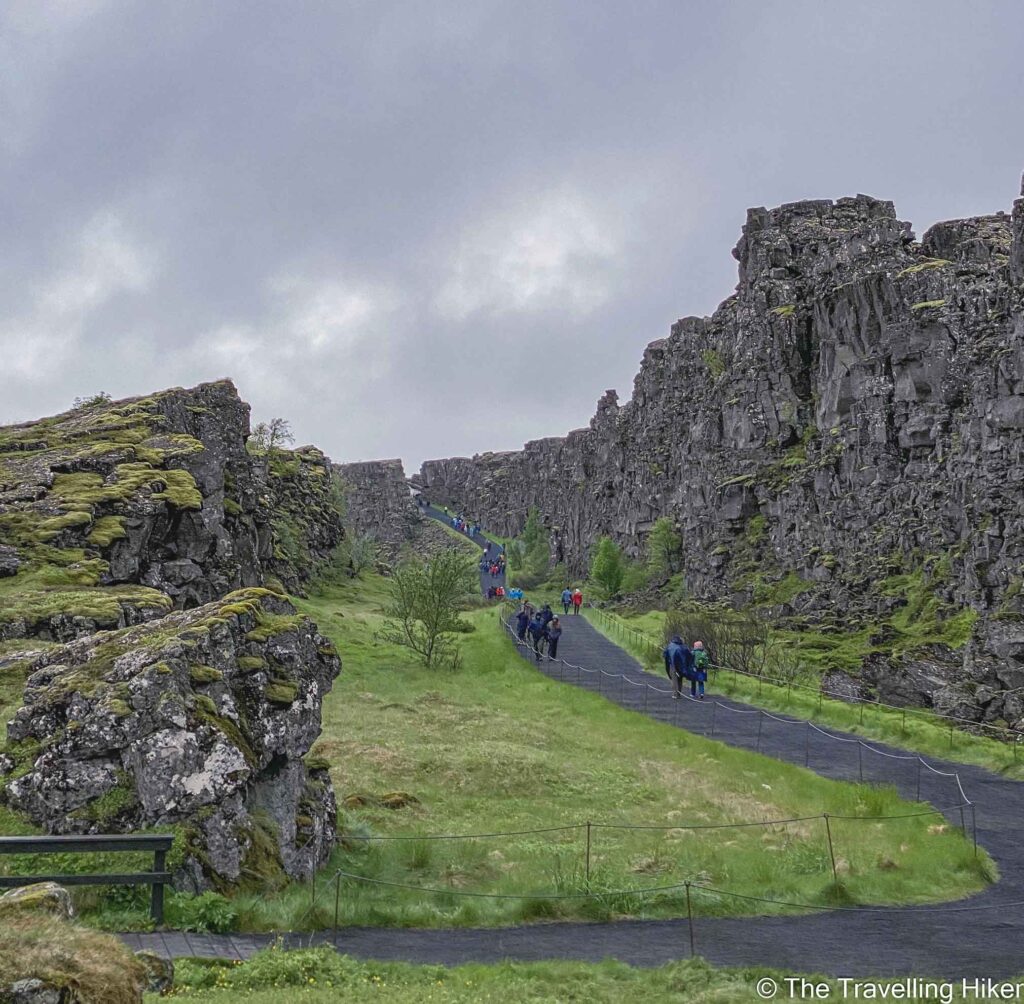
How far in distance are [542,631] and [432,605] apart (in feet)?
22.3

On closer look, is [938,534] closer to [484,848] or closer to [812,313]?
[812,313]

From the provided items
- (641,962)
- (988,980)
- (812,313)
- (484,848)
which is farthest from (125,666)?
(812,313)

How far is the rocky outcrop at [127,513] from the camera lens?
27.9 metres

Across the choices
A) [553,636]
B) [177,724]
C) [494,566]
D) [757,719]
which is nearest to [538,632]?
[553,636]

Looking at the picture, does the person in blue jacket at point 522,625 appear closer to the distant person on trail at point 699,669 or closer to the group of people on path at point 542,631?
the group of people on path at point 542,631

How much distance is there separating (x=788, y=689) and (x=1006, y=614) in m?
14.2

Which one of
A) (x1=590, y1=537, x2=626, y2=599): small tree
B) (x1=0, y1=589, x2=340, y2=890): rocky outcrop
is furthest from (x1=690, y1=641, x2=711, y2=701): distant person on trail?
(x1=590, y1=537, x2=626, y2=599): small tree

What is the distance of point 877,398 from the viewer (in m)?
75.1

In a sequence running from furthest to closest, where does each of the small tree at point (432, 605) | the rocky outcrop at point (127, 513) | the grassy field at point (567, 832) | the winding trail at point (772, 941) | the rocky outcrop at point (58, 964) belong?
1. the small tree at point (432, 605)
2. the rocky outcrop at point (127, 513)
3. the grassy field at point (567, 832)
4. the winding trail at point (772, 941)
5. the rocky outcrop at point (58, 964)

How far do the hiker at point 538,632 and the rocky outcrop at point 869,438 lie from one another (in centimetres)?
2027

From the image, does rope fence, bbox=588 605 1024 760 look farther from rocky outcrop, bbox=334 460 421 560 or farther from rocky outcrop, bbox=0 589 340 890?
rocky outcrop, bbox=334 460 421 560

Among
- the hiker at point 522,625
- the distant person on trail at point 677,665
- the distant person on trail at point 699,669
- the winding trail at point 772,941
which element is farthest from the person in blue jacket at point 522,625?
the winding trail at point 772,941

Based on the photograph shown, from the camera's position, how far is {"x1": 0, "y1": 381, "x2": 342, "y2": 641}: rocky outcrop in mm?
27875

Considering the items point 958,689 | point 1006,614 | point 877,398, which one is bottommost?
point 958,689
